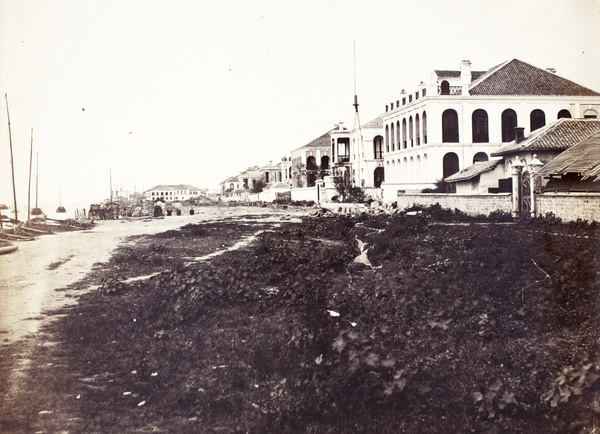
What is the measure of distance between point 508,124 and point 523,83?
97.6 inches

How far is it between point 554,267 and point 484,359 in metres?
2.83

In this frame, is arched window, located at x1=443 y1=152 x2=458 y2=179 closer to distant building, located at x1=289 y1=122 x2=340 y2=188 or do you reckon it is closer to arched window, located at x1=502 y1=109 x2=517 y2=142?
arched window, located at x1=502 y1=109 x2=517 y2=142

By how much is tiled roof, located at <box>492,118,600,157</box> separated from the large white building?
816 cm

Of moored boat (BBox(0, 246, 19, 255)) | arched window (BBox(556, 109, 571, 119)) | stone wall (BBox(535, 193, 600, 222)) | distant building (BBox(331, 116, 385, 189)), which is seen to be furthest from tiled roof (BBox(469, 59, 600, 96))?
moored boat (BBox(0, 246, 19, 255))

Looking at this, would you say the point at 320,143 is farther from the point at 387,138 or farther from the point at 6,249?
the point at 6,249

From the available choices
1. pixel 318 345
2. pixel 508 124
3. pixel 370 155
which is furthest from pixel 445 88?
pixel 318 345

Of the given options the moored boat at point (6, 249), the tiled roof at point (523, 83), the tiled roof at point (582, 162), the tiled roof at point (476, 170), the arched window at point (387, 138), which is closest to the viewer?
the moored boat at point (6, 249)

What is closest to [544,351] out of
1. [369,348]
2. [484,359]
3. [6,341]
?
[484,359]

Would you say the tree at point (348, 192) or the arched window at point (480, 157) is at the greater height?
the arched window at point (480, 157)

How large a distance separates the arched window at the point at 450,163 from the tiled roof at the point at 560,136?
28.7 feet

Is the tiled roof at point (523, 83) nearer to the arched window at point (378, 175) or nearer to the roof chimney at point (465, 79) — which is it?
the roof chimney at point (465, 79)

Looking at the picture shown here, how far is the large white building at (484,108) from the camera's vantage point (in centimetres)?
2758

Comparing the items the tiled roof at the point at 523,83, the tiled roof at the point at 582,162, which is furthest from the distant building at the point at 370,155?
the tiled roof at the point at 582,162

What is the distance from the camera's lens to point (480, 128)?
93.4 feet
